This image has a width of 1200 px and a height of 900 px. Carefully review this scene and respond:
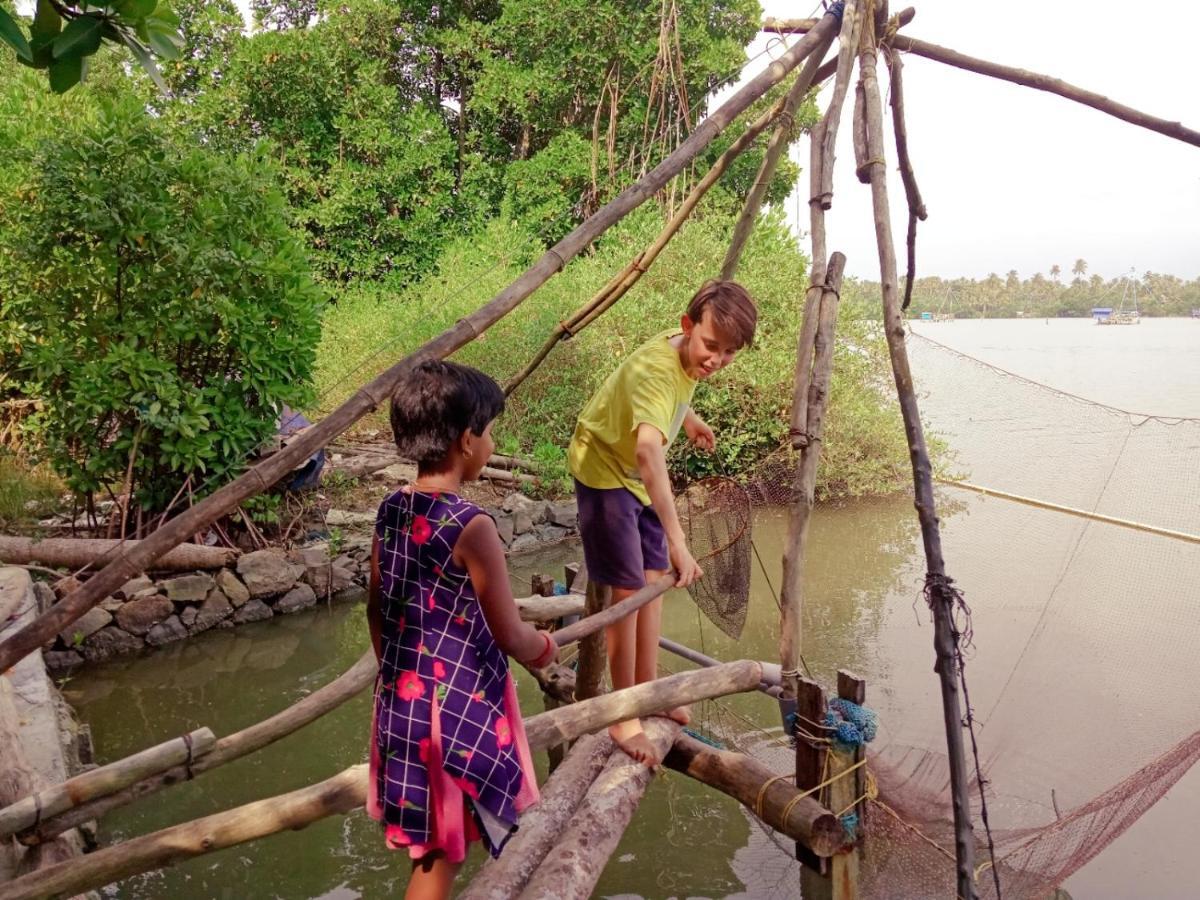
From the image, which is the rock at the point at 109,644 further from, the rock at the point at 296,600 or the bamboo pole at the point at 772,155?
the bamboo pole at the point at 772,155

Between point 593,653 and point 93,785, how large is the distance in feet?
5.06

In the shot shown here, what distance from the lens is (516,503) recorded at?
8.93m

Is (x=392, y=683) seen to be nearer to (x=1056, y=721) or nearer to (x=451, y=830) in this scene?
(x=451, y=830)

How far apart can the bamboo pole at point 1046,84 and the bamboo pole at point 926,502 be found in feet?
1.29

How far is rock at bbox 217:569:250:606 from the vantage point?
6.49 metres

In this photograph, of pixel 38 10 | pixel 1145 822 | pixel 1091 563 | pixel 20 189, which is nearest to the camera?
pixel 38 10

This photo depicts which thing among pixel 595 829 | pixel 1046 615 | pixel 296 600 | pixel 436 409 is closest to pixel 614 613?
pixel 595 829

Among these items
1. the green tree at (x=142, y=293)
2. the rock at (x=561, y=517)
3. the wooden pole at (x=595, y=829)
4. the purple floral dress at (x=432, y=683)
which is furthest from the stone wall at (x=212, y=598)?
the purple floral dress at (x=432, y=683)

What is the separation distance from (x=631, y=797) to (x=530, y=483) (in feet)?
22.6

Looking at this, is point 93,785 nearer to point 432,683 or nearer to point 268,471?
point 268,471

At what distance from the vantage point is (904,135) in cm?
374

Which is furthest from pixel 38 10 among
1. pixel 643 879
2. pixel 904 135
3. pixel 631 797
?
pixel 643 879

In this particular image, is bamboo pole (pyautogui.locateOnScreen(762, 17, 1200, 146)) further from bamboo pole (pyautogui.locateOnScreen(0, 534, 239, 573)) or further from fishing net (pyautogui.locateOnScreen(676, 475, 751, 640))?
bamboo pole (pyautogui.locateOnScreen(0, 534, 239, 573))

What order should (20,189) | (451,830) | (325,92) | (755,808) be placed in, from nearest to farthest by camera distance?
1. (451,830)
2. (755,808)
3. (20,189)
4. (325,92)
